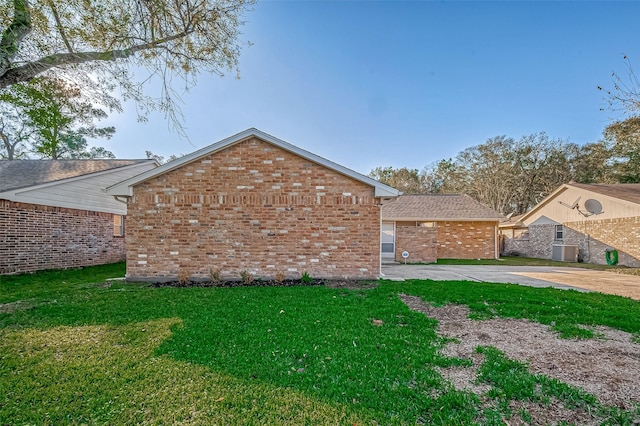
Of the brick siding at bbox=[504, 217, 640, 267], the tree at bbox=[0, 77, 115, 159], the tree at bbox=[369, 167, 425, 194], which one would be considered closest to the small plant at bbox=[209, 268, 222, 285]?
the tree at bbox=[0, 77, 115, 159]

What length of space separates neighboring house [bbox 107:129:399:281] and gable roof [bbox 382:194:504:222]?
23.6 feet

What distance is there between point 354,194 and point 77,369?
6406mm

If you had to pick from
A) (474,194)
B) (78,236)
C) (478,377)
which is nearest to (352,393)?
(478,377)

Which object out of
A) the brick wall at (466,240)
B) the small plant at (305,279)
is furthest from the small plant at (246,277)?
the brick wall at (466,240)

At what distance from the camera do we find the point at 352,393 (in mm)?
2582

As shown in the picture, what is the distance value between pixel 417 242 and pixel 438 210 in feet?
10.4

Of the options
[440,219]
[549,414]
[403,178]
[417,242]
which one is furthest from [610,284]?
[403,178]

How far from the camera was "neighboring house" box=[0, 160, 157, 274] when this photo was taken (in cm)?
936

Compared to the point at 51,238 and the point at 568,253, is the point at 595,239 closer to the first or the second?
the point at 568,253

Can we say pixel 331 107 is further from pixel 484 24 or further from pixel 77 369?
pixel 77 369

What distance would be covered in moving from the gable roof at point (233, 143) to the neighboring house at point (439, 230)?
7.05 metres

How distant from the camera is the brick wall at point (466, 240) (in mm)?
15812

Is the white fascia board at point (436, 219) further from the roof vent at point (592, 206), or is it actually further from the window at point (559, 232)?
the window at point (559, 232)

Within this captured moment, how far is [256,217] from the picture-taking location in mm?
7781
